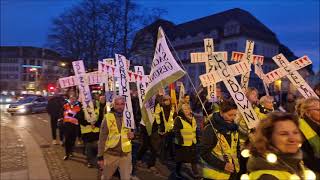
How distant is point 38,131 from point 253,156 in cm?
1770

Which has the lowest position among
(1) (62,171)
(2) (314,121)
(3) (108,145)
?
(1) (62,171)

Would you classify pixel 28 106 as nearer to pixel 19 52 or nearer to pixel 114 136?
pixel 114 136

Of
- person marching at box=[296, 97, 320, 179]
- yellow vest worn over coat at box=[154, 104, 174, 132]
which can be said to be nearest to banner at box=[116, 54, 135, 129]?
yellow vest worn over coat at box=[154, 104, 174, 132]

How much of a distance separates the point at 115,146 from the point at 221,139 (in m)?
1.97

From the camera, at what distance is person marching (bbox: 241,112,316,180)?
287cm

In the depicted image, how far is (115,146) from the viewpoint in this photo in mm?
6664

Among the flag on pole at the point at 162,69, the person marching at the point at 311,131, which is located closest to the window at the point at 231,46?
the flag on pole at the point at 162,69

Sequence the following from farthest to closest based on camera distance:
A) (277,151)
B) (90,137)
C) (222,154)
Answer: (90,137)
(222,154)
(277,151)

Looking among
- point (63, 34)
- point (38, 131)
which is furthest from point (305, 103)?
point (63, 34)

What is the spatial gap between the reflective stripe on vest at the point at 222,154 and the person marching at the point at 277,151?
2117mm

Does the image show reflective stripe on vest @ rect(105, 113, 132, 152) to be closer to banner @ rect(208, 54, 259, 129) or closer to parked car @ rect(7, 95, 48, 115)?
banner @ rect(208, 54, 259, 129)

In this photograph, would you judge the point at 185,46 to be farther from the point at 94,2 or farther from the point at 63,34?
the point at 94,2

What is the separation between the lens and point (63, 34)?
3114 centimetres

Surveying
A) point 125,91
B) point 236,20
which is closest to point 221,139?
point 125,91
